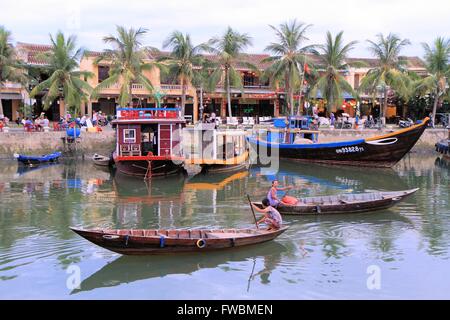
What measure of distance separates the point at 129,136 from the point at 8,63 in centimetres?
1452

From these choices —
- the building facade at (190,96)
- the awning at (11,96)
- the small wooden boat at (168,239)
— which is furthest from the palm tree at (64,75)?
the small wooden boat at (168,239)

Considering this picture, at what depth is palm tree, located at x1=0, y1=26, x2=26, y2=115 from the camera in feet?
113

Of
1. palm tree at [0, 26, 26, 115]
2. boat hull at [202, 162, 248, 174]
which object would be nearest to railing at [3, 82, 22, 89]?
palm tree at [0, 26, 26, 115]

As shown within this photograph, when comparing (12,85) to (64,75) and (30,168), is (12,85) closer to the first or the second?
(64,75)

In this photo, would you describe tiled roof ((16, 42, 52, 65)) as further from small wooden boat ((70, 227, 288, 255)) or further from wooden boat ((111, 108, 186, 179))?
small wooden boat ((70, 227, 288, 255))

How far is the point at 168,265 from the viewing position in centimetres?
1162

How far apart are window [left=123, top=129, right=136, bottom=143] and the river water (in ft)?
10.00

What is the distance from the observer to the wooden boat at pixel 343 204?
1572cm

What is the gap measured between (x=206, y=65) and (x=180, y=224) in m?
24.3

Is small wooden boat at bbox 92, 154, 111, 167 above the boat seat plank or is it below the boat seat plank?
below

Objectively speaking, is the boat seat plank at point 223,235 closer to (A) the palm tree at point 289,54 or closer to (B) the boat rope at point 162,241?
(B) the boat rope at point 162,241

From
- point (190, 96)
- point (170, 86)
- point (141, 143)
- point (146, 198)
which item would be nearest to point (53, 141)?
point (141, 143)

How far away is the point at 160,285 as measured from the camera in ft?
35.0

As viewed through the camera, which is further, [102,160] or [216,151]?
[102,160]
